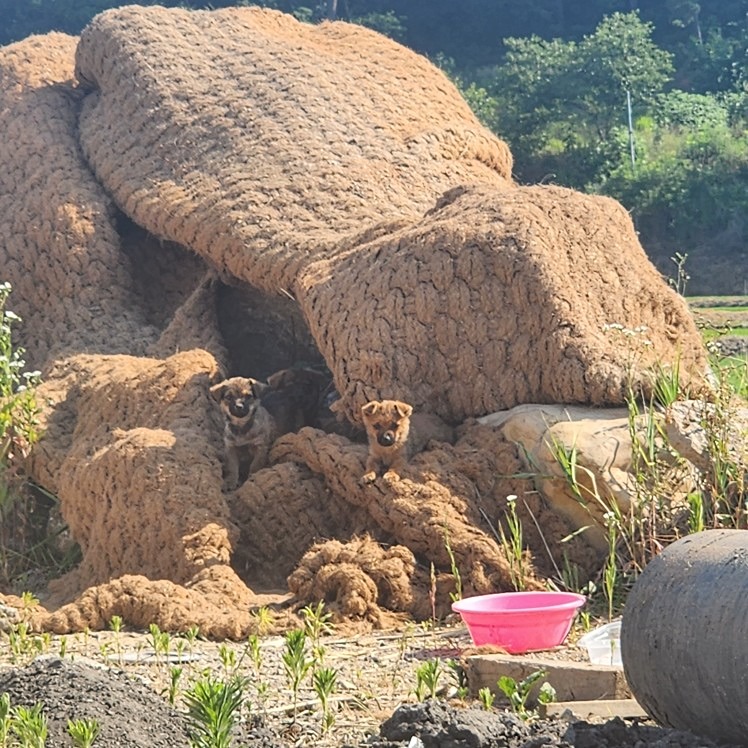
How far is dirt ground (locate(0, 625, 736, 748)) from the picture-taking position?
422cm

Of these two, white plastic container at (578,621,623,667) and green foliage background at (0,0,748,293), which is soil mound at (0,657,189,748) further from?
green foliage background at (0,0,748,293)

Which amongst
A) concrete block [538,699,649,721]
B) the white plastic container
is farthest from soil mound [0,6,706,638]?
concrete block [538,699,649,721]

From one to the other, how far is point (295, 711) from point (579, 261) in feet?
12.8

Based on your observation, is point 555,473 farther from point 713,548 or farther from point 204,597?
point 713,548

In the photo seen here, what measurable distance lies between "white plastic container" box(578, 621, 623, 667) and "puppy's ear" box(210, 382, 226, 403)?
9.66ft

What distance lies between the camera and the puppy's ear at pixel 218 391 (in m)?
8.55

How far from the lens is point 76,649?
6.63 meters

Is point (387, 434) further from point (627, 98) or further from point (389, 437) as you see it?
point (627, 98)

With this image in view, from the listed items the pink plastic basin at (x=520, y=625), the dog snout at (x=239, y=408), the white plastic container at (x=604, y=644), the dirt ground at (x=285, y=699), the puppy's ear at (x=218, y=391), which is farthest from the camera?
the puppy's ear at (x=218, y=391)

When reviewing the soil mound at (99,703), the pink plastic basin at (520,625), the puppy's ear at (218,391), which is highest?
the puppy's ear at (218,391)

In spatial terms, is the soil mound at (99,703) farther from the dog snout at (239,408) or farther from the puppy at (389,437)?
the dog snout at (239,408)

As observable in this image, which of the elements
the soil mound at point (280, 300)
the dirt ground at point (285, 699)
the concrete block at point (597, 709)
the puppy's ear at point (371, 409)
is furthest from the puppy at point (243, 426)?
the concrete block at point (597, 709)

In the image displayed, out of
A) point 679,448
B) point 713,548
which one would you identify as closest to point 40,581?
point 679,448

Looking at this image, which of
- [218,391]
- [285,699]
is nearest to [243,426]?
[218,391]
